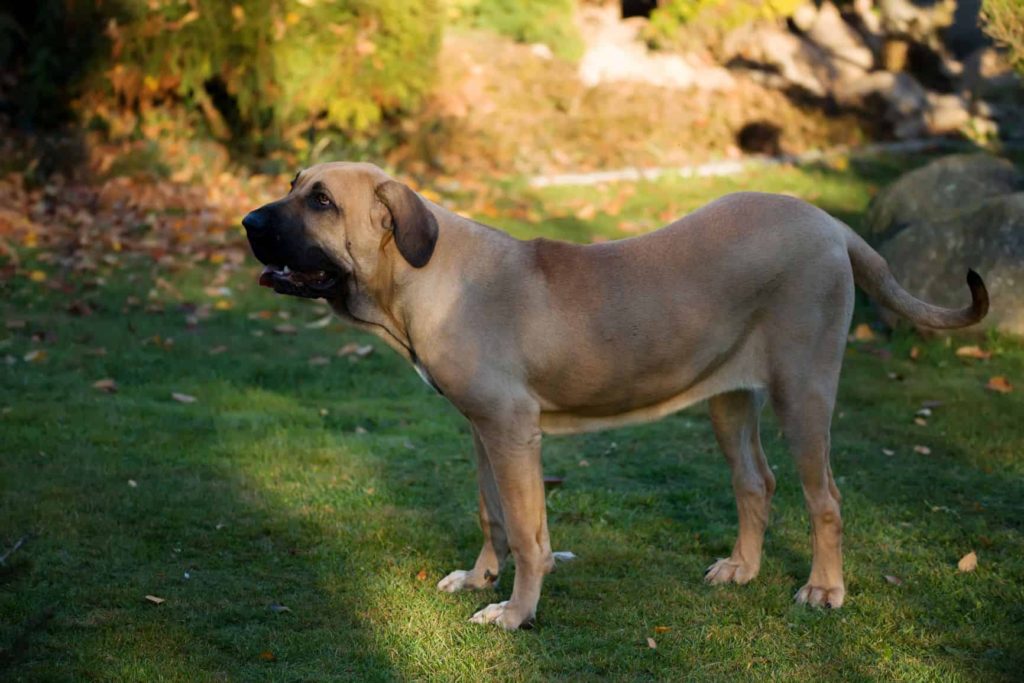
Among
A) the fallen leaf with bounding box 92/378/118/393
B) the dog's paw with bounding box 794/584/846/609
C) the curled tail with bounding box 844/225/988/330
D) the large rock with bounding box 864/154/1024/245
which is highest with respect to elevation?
the curled tail with bounding box 844/225/988/330

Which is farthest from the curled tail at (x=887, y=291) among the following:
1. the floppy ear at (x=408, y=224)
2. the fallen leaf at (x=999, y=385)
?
the fallen leaf at (x=999, y=385)

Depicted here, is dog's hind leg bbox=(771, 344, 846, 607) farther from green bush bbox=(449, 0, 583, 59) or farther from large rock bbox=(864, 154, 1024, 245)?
green bush bbox=(449, 0, 583, 59)

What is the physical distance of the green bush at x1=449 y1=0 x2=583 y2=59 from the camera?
19.2 m

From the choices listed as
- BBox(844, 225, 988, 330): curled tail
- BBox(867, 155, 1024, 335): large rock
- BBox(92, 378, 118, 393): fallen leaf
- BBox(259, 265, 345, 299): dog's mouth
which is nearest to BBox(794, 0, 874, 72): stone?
BBox(867, 155, 1024, 335): large rock

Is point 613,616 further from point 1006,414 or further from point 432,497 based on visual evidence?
point 1006,414

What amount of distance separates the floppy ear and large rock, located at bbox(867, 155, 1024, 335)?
548 centimetres

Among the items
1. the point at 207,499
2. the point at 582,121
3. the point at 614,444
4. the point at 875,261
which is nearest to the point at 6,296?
the point at 207,499

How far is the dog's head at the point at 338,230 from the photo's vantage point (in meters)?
4.57

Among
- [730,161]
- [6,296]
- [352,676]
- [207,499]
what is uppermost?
[352,676]

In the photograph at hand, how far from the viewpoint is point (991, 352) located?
8609 mm

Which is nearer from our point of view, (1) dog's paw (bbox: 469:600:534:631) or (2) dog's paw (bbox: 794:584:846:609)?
(1) dog's paw (bbox: 469:600:534:631)

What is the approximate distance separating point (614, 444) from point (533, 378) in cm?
263

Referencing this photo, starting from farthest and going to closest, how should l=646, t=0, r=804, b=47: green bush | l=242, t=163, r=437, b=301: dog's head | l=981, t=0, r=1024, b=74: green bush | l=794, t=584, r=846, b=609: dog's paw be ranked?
l=646, t=0, r=804, b=47: green bush
l=981, t=0, r=1024, b=74: green bush
l=794, t=584, r=846, b=609: dog's paw
l=242, t=163, r=437, b=301: dog's head

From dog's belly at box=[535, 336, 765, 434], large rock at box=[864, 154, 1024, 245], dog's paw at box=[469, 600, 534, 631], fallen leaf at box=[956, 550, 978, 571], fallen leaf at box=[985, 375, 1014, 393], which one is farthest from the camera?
large rock at box=[864, 154, 1024, 245]
